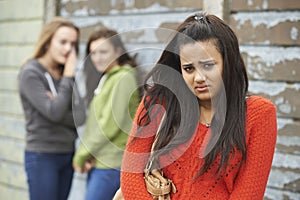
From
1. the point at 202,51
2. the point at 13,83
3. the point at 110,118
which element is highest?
the point at 202,51

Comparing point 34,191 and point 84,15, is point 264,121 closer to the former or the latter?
point 34,191

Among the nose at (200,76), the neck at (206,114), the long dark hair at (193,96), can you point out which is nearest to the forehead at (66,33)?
the long dark hair at (193,96)

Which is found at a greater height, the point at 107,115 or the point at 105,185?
the point at 107,115

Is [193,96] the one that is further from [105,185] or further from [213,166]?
[105,185]

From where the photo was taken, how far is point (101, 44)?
3957 mm

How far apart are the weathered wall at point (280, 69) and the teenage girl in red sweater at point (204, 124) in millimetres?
1131

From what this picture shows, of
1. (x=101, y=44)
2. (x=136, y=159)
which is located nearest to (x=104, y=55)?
(x=101, y=44)

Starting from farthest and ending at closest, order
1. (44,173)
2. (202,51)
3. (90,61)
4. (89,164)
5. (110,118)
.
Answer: (90,61), (44,173), (89,164), (110,118), (202,51)

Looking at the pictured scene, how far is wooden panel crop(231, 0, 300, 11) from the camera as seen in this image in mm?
3412

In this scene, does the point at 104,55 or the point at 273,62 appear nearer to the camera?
the point at 273,62

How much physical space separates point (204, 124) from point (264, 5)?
1377 mm

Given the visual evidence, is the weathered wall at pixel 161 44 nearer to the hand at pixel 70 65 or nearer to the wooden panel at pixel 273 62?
the wooden panel at pixel 273 62

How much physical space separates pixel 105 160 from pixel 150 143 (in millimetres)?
1190

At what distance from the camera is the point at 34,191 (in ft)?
13.5
